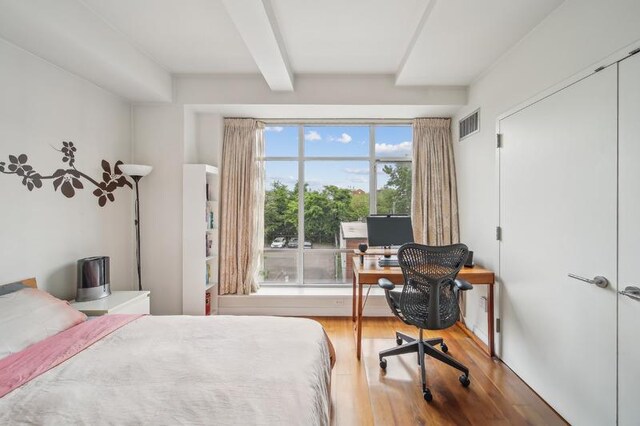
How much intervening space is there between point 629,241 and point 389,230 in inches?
76.4

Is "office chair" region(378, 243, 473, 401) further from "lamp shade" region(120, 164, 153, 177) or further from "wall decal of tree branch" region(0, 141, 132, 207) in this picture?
"wall decal of tree branch" region(0, 141, 132, 207)

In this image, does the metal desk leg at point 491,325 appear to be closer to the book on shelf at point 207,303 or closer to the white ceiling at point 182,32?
the book on shelf at point 207,303

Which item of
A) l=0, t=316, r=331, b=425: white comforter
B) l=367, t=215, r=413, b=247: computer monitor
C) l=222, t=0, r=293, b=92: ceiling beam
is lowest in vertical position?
l=0, t=316, r=331, b=425: white comforter

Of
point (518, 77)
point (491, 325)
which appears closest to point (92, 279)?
point (491, 325)

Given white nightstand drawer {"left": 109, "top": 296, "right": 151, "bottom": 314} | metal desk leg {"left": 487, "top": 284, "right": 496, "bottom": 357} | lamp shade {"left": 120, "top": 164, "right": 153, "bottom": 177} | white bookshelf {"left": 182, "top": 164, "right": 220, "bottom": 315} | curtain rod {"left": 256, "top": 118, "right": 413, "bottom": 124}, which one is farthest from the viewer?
curtain rod {"left": 256, "top": 118, "right": 413, "bottom": 124}

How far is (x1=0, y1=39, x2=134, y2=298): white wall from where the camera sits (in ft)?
6.56

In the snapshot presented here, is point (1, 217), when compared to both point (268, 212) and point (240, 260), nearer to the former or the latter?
point (240, 260)

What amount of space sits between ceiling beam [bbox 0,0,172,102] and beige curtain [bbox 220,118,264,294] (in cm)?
94

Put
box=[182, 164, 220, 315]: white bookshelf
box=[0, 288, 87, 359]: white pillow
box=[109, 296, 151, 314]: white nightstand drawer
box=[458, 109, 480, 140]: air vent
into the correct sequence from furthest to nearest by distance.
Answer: box=[182, 164, 220, 315]: white bookshelf
box=[458, 109, 480, 140]: air vent
box=[109, 296, 151, 314]: white nightstand drawer
box=[0, 288, 87, 359]: white pillow

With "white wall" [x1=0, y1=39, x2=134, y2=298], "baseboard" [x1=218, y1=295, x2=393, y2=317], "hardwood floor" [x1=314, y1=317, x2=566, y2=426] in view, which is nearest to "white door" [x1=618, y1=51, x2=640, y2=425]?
"hardwood floor" [x1=314, y1=317, x2=566, y2=426]

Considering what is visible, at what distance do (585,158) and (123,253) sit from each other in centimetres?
404

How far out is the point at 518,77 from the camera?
2.28 meters

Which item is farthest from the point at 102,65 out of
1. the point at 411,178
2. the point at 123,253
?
the point at 411,178

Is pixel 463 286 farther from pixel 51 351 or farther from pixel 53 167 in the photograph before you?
pixel 53 167
